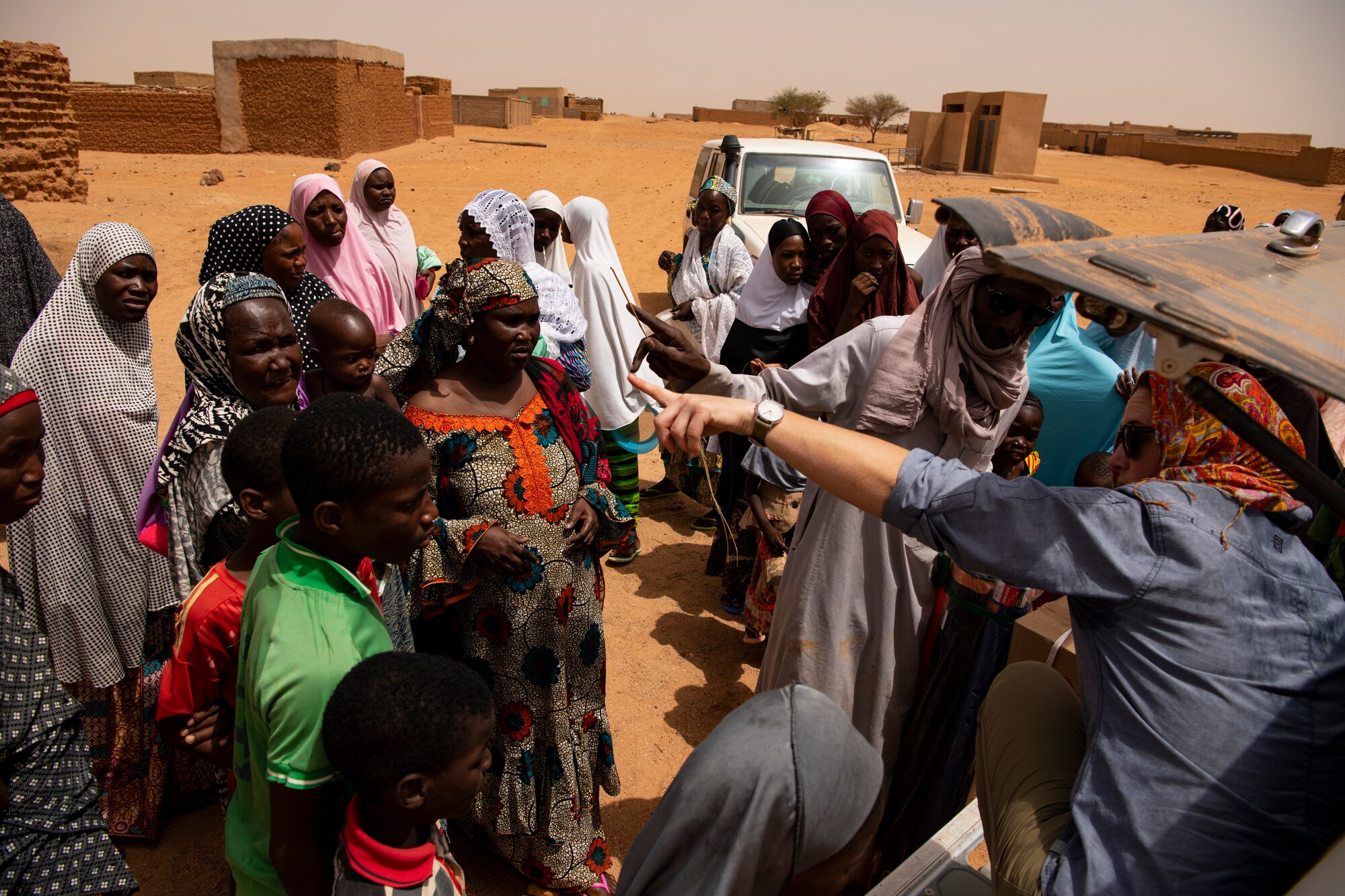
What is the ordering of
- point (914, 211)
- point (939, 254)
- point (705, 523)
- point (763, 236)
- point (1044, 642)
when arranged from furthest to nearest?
point (763, 236) < point (914, 211) < point (705, 523) < point (939, 254) < point (1044, 642)

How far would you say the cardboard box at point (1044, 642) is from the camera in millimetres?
2303

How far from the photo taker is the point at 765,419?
1.77m

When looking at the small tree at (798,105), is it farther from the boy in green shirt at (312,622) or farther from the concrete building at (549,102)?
the boy in green shirt at (312,622)

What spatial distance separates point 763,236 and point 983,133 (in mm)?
21257

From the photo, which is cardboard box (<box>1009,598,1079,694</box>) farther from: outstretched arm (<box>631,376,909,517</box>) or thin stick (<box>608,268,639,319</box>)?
thin stick (<box>608,268,639,319</box>)

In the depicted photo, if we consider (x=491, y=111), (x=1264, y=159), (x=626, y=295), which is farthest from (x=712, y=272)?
(x=1264, y=159)

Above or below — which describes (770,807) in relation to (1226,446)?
below

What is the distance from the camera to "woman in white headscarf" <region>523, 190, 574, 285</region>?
5.00 metres

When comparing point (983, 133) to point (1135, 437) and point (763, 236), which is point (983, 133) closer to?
point (763, 236)

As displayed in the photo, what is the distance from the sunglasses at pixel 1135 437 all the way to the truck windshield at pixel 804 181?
723cm

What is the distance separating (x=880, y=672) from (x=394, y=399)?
1850 millimetres

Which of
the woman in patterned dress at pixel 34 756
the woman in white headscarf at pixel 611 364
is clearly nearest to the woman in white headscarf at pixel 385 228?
the woman in white headscarf at pixel 611 364

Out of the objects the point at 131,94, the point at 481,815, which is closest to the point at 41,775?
the point at 481,815

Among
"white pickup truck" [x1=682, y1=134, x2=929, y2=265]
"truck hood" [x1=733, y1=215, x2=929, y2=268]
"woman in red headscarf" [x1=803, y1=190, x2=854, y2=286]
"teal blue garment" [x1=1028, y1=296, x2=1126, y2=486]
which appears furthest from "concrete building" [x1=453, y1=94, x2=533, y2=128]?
"teal blue garment" [x1=1028, y1=296, x2=1126, y2=486]
